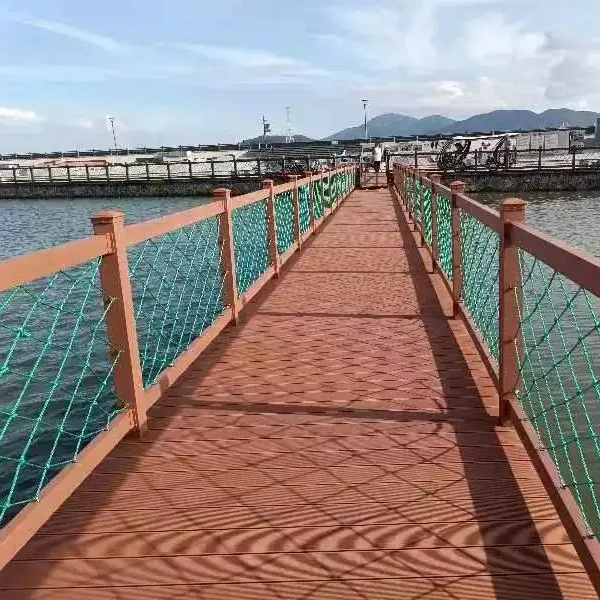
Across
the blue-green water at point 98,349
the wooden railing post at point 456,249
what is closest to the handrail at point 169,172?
the blue-green water at point 98,349

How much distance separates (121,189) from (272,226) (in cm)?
3802

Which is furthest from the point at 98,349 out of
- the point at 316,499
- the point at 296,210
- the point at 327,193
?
the point at 327,193

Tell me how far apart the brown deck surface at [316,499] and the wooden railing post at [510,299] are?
0.32 meters

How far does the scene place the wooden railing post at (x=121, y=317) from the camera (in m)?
2.94

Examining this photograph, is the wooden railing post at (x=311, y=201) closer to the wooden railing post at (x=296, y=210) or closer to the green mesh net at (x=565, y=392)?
the wooden railing post at (x=296, y=210)

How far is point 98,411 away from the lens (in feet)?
20.9

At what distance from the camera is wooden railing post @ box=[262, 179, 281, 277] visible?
694cm

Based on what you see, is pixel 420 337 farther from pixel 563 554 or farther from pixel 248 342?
pixel 563 554

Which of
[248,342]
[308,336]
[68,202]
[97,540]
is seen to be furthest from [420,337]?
[68,202]

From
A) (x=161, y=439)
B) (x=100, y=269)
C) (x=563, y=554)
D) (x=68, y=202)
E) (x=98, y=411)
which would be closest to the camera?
(x=563, y=554)

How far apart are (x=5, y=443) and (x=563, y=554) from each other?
17.4ft

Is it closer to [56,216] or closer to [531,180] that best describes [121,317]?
[56,216]

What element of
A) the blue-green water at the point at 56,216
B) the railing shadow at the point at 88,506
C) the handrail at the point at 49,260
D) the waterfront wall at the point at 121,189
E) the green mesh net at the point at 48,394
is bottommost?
the blue-green water at the point at 56,216

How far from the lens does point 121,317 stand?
10.1 feet
